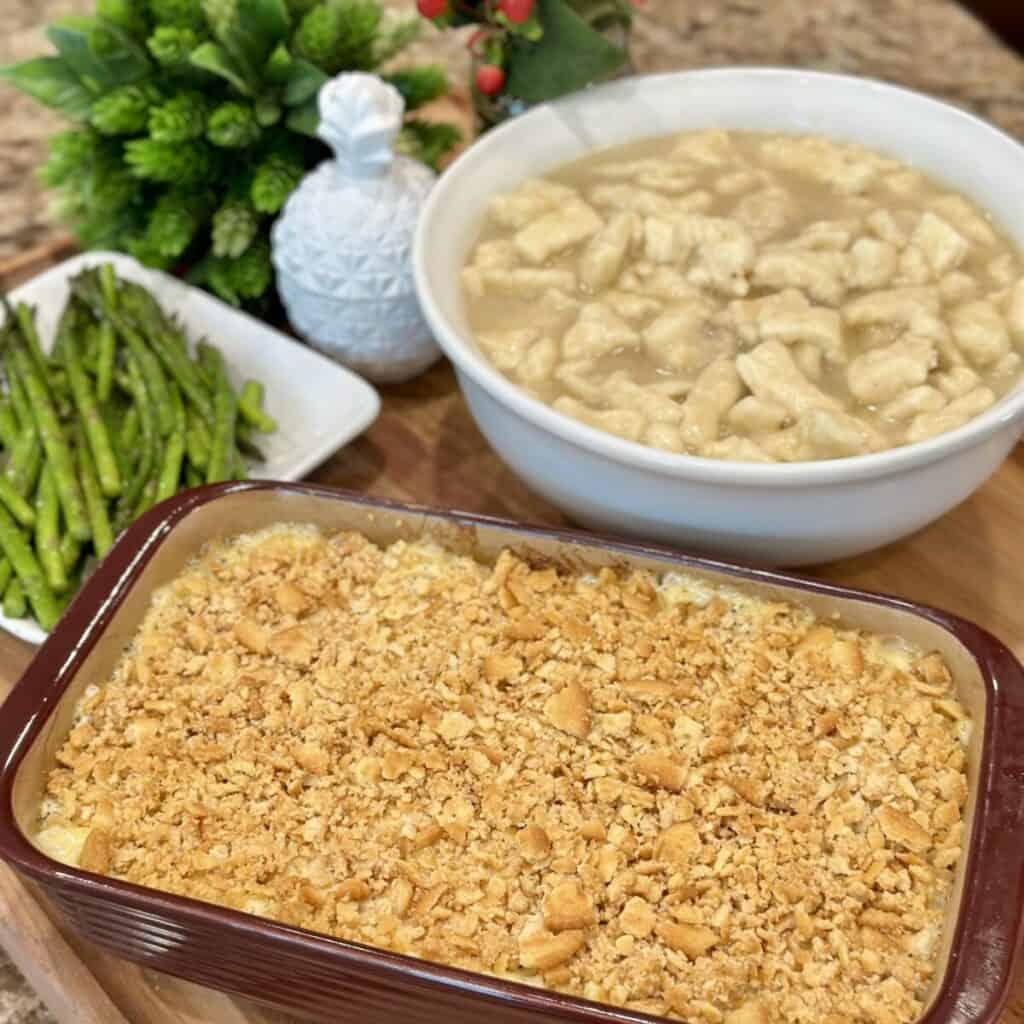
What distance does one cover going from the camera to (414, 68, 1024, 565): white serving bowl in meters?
1.35

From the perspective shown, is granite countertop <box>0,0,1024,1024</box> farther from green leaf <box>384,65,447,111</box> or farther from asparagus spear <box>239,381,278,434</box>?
asparagus spear <box>239,381,278,434</box>

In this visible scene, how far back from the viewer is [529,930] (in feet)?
3.49

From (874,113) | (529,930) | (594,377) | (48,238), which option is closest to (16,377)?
(48,238)

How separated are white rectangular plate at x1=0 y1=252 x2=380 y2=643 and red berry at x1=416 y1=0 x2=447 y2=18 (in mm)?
536

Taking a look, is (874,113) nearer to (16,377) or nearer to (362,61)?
(362,61)

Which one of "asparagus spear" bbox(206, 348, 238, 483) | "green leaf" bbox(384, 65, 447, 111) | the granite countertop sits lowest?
"asparagus spear" bbox(206, 348, 238, 483)

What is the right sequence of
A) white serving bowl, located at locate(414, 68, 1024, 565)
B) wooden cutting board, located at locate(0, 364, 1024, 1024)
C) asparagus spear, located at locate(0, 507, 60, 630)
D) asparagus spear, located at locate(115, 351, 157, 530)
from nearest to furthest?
wooden cutting board, located at locate(0, 364, 1024, 1024) < white serving bowl, located at locate(414, 68, 1024, 565) < asparagus spear, located at locate(0, 507, 60, 630) < asparagus spear, located at locate(115, 351, 157, 530)

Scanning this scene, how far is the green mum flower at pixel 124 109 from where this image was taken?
1.83 m

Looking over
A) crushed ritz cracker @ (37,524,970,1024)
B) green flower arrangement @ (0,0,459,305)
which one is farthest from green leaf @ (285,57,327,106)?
crushed ritz cracker @ (37,524,970,1024)

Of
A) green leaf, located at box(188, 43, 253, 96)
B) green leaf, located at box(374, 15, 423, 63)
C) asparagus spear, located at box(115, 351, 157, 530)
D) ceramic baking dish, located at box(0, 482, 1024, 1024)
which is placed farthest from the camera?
green leaf, located at box(374, 15, 423, 63)

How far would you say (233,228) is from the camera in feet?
6.31

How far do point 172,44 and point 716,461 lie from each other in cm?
110

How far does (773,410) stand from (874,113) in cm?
68

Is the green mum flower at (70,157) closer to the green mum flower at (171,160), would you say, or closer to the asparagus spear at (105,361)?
the green mum flower at (171,160)
